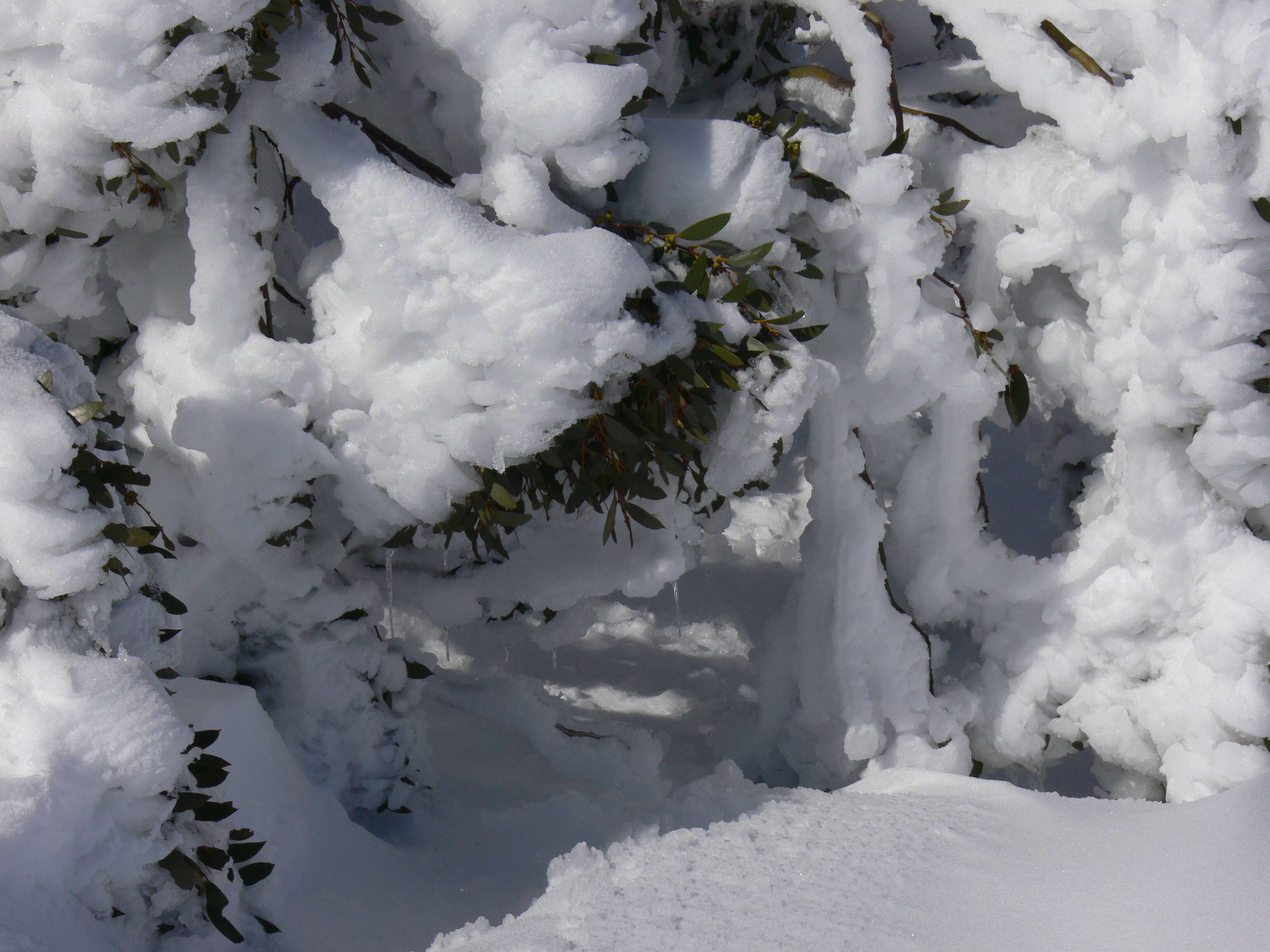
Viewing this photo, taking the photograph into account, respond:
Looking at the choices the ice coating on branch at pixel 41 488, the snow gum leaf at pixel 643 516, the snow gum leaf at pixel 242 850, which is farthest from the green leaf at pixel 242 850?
the snow gum leaf at pixel 643 516

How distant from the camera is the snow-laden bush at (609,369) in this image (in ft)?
5.42

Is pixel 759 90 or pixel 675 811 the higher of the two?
pixel 759 90

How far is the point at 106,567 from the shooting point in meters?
1.56

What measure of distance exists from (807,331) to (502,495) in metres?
0.69

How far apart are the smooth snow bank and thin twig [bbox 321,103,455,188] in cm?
123

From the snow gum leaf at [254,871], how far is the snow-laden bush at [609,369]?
0.05 meters

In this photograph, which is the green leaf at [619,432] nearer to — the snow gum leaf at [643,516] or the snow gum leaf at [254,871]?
the snow gum leaf at [643,516]

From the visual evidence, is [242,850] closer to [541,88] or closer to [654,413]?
[654,413]

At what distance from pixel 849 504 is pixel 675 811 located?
0.73 m

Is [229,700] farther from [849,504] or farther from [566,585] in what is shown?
[849,504]

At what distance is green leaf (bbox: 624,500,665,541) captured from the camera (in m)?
2.00

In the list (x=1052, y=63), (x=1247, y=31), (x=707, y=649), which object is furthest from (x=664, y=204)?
(x=707, y=649)

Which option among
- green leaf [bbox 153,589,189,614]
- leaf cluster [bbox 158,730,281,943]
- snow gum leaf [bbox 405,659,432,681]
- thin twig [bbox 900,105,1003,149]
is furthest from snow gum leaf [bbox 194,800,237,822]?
thin twig [bbox 900,105,1003,149]

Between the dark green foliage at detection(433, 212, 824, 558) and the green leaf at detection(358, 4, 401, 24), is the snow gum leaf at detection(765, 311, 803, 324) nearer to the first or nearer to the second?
the dark green foliage at detection(433, 212, 824, 558)
